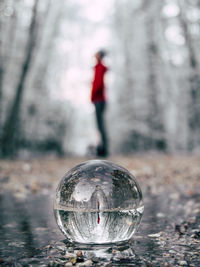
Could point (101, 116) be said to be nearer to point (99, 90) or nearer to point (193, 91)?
point (99, 90)

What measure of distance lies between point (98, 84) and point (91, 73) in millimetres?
7524

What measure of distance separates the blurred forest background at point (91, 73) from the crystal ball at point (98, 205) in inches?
433

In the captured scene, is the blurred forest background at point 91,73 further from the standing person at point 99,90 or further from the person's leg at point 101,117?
the person's leg at point 101,117

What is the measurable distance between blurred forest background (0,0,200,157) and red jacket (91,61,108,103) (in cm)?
376

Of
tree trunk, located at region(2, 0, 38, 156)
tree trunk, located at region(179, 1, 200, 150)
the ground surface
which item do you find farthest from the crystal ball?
tree trunk, located at region(179, 1, 200, 150)

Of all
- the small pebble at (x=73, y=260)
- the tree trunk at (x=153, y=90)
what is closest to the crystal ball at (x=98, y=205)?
the small pebble at (x=73, y=260)

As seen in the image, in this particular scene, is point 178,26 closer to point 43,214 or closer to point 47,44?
point 47,44

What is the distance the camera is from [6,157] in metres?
13.2

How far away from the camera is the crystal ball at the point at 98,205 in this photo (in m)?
2.56

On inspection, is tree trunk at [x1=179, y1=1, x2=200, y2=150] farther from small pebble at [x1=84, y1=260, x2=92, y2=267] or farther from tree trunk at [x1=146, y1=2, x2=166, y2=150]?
small pebble at [x1=84, y1=260, x2=92, y2=267]

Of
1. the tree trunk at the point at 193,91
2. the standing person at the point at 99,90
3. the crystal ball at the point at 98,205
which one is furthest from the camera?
the tree trunk at the point at 193,91

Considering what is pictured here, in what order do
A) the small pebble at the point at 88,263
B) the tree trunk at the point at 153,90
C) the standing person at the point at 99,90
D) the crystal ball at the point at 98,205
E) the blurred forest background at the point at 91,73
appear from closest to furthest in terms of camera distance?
the small pebble at the point at 88,263 < the crystal ball at the point at 98,205 < the standing person at the point at 99,90 < the blurred forest background at the point at 91,73 < the tree trunk at the point at 153,90

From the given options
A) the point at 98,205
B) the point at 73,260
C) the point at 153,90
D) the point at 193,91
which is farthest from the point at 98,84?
the point at 153,90

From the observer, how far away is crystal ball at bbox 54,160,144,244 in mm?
2561
